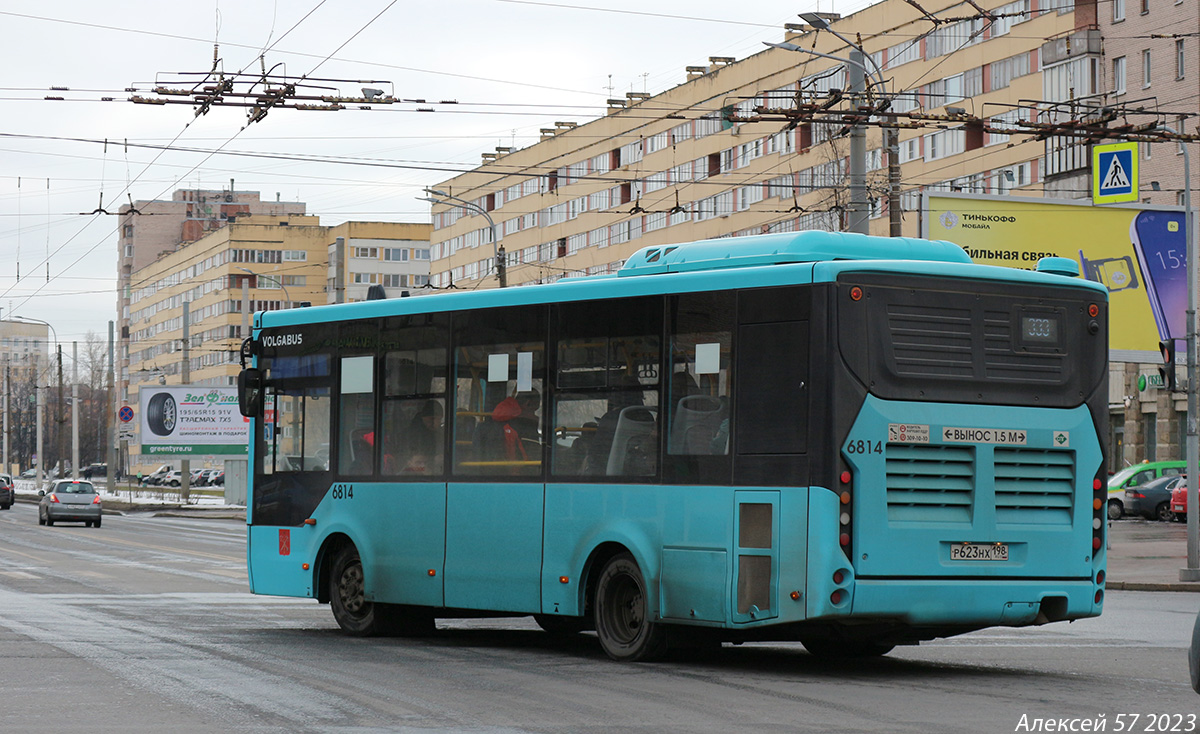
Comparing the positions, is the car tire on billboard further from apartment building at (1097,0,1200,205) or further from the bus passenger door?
the bus passenger door

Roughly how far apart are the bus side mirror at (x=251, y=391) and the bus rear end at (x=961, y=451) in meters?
7.17

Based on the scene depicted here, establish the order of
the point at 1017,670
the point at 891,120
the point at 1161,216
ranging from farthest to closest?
1. the point at 1161,216
2. the point at 891,120
3. the point at 1017,670

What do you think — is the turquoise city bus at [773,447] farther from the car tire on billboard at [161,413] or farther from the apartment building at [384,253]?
the apartment building at [384,253]

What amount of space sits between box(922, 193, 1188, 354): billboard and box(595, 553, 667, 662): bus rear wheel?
69.7ft

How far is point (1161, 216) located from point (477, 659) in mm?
23755

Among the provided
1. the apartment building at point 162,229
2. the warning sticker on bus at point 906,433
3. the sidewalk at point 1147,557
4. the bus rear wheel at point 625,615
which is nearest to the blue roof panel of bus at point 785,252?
the warning sticker on bus at point 906,433

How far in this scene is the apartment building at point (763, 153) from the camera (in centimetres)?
6291

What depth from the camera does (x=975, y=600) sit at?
40.2 feet

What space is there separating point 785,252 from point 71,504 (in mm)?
45168

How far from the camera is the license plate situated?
12.2m

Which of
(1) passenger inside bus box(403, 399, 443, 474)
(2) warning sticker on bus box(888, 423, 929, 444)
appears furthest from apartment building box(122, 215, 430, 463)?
(2) warning sticker on bus box(888, 423, 929, 444)

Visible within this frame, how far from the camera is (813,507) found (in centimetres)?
1184

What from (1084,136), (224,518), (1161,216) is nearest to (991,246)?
(1161,216)

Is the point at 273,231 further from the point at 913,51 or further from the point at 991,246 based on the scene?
the point at 991,246
